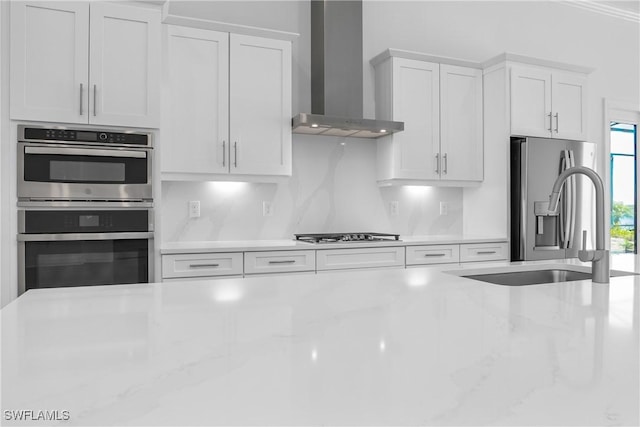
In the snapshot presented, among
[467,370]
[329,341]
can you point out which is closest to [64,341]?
[329,341]

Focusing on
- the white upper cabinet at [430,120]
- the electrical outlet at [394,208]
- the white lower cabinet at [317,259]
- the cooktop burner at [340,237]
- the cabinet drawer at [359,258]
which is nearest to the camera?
the white lower cabinet at [317,259]

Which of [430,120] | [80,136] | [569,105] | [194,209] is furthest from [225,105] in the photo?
[569,105]

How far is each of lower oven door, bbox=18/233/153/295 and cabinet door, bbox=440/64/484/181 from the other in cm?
238

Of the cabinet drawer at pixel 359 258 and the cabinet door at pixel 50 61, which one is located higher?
the cabinet door at pixel 50 61

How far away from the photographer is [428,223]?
166 inches

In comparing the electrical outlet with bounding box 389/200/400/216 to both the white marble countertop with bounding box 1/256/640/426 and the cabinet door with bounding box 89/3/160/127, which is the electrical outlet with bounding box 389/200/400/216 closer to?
the cabinet door with bounding box 89/3/160/127

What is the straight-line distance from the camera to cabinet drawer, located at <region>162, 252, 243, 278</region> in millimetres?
2771

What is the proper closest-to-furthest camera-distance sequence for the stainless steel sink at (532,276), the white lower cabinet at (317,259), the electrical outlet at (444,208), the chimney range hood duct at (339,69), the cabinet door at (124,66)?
the stainless steel sink at (532,276) < the cabinet door at (124,66) < the white lower cabinet at (317,259) < the chimney range hood duct at (339,69) < the electrical outlet at (444,208)

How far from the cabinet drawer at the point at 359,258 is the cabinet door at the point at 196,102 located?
0.88 metres

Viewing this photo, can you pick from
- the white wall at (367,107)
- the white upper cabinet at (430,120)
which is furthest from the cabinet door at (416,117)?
the white wall at (367,107)

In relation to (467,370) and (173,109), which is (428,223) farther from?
(467,370)

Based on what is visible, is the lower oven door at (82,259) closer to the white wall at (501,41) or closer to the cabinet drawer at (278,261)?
the cabinet drawer at (278,261)

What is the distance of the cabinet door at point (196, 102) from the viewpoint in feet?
9.78

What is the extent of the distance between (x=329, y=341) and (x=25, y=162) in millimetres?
2413
